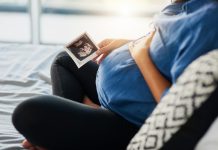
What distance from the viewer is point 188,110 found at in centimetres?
73

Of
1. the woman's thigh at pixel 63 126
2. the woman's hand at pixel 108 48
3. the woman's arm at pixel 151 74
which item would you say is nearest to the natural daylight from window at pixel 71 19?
the woman's hand at pixel 108 48

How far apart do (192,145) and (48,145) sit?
0.38 metres

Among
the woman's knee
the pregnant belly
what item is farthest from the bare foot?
the pregnant belly

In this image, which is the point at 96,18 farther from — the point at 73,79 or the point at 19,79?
the point at 73,79

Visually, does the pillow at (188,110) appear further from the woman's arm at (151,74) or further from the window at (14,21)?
the window at (14,21)

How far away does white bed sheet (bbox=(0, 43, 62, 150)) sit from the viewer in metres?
1.17

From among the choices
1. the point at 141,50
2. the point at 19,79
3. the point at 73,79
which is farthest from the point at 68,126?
the point at 19,79

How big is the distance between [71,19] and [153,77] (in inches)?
82.5

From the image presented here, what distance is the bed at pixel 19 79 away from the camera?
1129 millimetres

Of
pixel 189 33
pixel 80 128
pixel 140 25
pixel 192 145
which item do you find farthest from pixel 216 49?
pixel 140 25

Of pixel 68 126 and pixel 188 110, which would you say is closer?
pixel 188 110

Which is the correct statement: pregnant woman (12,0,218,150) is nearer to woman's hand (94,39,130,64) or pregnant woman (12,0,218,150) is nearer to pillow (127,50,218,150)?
pillow (127,50,218,150)

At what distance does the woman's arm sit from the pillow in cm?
10

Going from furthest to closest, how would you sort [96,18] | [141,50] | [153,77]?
1. [96,18]
2. [141,50]
3. [153,77]
